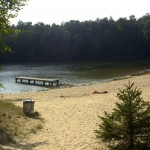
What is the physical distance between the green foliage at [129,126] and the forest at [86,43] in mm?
89573

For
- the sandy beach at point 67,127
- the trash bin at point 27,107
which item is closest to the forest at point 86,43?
the sandy beach at point 67,127

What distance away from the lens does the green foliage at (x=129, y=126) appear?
10016mm

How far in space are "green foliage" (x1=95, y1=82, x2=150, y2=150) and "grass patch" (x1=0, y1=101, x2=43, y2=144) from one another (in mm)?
4162

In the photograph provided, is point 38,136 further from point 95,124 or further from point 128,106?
point 128,106

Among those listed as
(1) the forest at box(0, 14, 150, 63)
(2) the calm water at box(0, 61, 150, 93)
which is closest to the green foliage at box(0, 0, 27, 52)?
(2) the calm water at box(0, 61, 150, 93)

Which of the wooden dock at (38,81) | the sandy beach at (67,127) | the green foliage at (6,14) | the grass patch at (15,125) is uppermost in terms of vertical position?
the green foliage at (6,14)

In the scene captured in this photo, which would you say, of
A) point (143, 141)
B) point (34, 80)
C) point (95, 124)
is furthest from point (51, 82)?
point (143, 141)

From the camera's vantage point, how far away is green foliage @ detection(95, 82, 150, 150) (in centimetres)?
1002

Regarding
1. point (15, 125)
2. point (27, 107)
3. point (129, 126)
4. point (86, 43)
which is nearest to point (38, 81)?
point (27, 107)

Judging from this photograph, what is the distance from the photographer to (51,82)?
147ft

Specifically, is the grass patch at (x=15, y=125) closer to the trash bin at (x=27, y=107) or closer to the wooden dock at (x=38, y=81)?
the trash bin at (x=27, y=107)

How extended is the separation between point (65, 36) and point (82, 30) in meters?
6.46

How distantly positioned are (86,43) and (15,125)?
90.8 m

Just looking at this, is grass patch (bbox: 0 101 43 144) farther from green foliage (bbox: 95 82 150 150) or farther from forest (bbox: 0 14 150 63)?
forest (bbox: 0 14 150 63)
